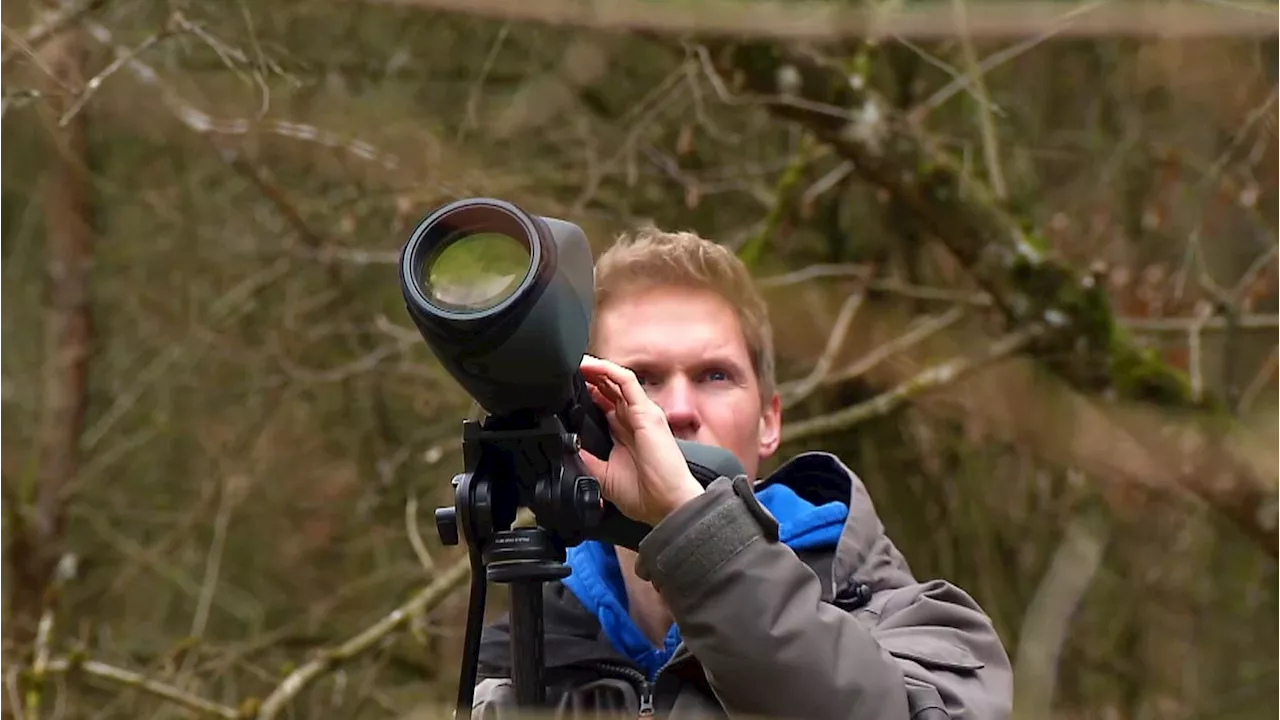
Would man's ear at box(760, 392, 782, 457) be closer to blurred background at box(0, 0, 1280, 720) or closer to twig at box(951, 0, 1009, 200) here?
blurred background at box(0, 0, 1280, 720)

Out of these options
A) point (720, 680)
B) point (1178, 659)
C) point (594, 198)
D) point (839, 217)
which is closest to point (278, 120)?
point (594, 198)

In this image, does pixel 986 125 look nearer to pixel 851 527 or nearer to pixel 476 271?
pixel 851 527

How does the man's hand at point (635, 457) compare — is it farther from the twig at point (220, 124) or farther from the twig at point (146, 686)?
the twig at point (146, 686)

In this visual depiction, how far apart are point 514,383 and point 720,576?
0.27 m

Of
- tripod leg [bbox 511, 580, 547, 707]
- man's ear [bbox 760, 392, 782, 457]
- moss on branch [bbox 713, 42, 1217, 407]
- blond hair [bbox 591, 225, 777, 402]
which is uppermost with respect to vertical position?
moss on branch [bbox 713, 42, 1217, 407]

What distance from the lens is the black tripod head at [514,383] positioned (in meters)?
1.36

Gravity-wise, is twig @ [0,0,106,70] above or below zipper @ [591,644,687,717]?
above

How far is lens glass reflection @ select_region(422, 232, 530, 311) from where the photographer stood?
1371mm

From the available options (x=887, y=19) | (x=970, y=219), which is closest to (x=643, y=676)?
(x=887, y=19)

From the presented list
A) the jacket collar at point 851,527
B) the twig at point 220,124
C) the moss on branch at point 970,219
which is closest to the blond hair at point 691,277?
the jacket collar at point 851,527

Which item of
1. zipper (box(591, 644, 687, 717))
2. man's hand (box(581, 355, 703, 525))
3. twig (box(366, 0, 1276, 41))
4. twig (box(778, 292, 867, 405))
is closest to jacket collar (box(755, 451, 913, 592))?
zipper (box(591, 644, 687, 717))

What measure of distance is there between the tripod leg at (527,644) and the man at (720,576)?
4.4 inches

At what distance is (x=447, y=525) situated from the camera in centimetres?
150

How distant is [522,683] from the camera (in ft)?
4.84
